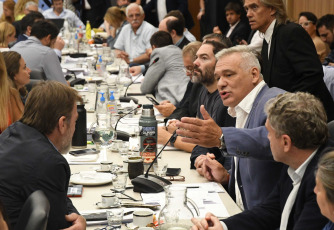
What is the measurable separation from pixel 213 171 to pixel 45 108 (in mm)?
949

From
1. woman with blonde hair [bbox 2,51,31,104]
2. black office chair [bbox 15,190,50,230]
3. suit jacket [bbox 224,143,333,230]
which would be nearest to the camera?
black office chair [bbox 15,190,50,230]

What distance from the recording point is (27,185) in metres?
2.29

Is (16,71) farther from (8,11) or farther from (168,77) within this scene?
(8,11)

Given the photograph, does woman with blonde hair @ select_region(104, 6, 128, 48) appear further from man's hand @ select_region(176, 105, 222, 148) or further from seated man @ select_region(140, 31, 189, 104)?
man's hand @ select_region(176, 105, 222, 148)

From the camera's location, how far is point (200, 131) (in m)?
2.71

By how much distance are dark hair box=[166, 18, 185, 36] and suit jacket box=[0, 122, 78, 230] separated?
4.85 metres

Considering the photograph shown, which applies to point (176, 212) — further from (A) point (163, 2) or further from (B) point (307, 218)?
(A) point (163, 2)

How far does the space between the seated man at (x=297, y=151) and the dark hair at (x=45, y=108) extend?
664 mm

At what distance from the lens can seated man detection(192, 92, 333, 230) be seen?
7.23 ft

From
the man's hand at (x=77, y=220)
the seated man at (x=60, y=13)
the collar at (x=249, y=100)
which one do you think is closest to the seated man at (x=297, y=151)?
the man's hand at (x=77, y=220)

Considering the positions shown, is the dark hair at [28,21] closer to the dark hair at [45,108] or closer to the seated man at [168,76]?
the seated man at [168,76]

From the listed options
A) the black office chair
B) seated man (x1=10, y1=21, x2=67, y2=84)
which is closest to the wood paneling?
seated man (x1=10, y1=21, x2=67, y2=84)

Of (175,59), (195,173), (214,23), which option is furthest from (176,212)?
(214,23)

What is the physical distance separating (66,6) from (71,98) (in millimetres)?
9633
